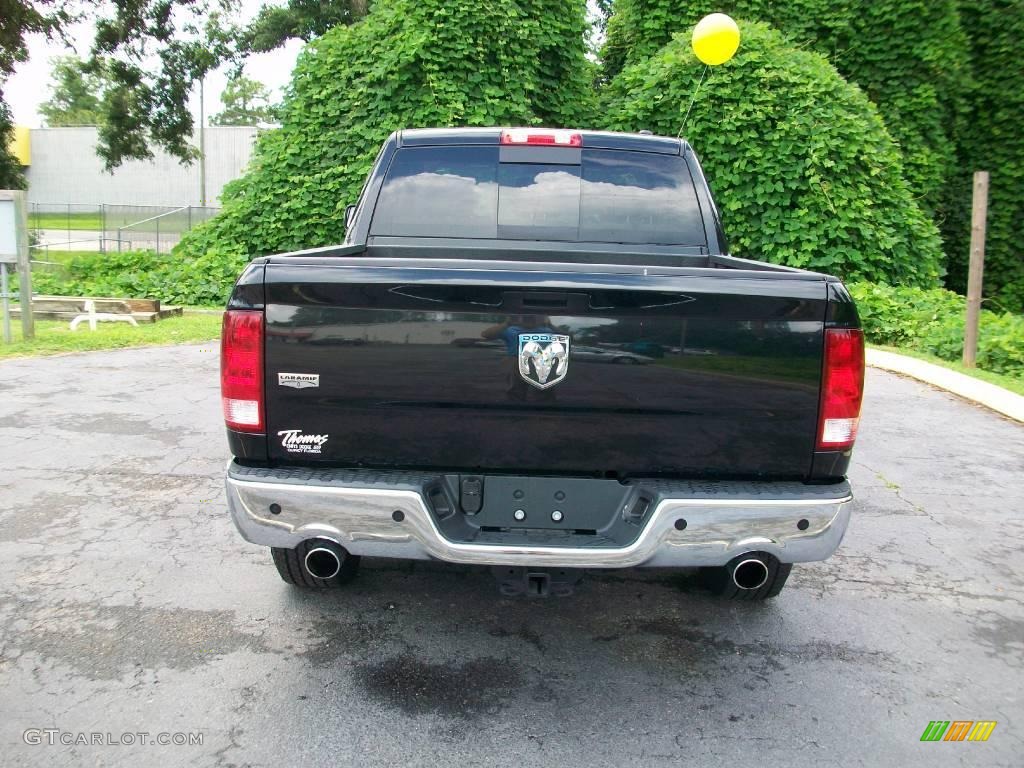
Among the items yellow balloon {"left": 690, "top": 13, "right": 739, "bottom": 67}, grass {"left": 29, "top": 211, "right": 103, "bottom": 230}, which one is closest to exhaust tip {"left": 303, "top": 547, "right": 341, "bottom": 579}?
yellow balloon {"left": 690, "top": 13, "right": 739, "bottom": 67}

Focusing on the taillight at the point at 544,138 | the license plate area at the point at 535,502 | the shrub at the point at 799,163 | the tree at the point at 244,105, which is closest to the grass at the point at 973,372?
the shrub at the point at 799,163

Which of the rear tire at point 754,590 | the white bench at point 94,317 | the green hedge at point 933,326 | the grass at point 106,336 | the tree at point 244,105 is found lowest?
the rear tire at point 754,590

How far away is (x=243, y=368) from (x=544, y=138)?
7.38 feet

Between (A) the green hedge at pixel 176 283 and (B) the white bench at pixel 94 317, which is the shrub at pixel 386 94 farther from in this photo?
(B) the white bench at pixel 94 317

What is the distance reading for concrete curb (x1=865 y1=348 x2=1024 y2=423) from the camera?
8.15m

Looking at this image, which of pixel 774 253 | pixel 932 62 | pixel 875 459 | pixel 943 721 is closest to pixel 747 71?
pixel 774 253

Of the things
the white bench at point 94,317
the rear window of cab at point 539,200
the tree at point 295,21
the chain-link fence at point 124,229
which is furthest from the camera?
the chain-link fence at point 124,229

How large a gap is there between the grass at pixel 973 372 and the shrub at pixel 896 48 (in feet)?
18.0

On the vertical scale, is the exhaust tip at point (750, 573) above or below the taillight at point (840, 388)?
below

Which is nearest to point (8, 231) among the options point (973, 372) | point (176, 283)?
point (176, 283)

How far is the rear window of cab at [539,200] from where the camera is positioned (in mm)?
4410

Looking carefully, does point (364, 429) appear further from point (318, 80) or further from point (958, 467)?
point (318, 80)

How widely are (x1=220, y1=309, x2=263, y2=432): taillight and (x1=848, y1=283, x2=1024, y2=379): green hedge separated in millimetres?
9962

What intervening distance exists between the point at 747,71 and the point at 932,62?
168 inches
